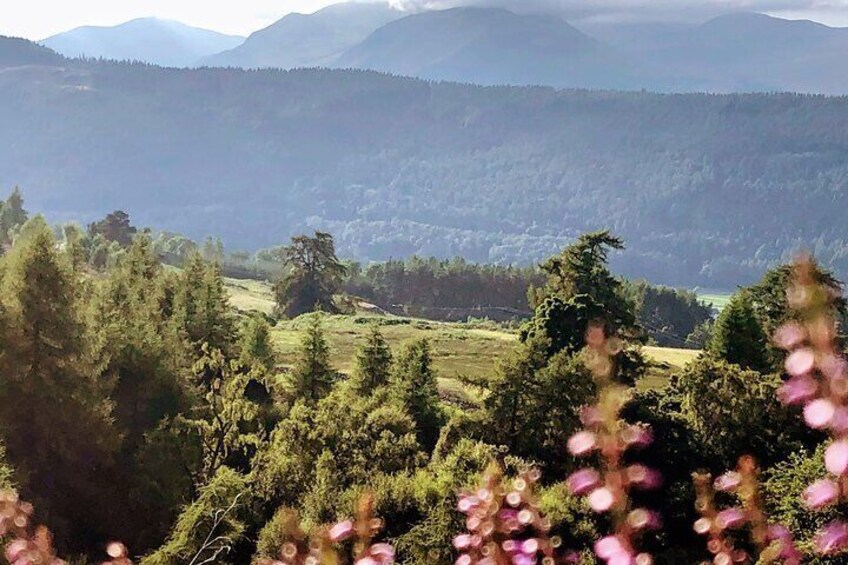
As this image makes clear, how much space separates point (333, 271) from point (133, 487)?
276ft

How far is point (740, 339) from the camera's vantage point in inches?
1924

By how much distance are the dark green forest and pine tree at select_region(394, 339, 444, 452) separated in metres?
0.11

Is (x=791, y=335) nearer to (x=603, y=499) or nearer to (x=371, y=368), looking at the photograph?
(x=603, y=499)

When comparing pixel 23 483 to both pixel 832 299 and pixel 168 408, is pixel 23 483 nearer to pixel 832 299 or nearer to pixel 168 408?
pixel 168 408

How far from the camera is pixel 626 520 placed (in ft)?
15.1

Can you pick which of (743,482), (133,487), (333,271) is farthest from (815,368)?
(333,271)

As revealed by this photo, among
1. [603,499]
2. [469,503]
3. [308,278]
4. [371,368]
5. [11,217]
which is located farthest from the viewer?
[11,217]

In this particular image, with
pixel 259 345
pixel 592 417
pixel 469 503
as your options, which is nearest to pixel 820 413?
pixel 592 417

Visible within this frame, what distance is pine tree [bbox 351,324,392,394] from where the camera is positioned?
47.8 meters

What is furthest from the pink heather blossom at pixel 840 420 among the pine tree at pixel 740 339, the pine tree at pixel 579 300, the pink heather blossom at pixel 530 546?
the pine tree at pixel 740 339


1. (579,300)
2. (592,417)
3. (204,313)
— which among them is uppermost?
(592,417)

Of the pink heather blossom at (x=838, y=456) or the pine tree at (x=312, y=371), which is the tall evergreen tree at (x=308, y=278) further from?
the pink heather blossom at (x=838, y=456)

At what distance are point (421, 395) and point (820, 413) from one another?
1530 inches

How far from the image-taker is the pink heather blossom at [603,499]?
4350 mm
